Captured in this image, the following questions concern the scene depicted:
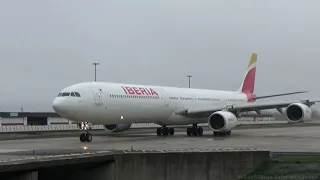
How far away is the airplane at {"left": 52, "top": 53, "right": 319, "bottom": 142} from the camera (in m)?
26.9

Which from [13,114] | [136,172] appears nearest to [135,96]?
[136,172]

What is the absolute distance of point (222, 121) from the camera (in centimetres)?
3297

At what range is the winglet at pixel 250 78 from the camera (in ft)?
151

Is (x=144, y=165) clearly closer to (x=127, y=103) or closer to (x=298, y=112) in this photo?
(x=127, y=103)

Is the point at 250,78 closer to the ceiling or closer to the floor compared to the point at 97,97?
closer to the ceiling

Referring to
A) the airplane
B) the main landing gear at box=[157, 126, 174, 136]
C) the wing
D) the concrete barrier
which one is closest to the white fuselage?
the airplane

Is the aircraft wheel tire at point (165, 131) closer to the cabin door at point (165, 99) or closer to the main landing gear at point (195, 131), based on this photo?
the main landing gear at point (195, 131)

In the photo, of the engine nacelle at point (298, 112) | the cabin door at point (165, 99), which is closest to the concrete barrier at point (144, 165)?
the engine nacelle at point (298, 112)

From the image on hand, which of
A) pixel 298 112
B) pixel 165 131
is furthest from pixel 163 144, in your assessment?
pixel 298 112

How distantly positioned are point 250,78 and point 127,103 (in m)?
20.2

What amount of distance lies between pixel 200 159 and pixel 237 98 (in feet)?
95.8

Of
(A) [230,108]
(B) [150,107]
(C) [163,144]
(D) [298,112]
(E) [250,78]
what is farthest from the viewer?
(E) [250,78]

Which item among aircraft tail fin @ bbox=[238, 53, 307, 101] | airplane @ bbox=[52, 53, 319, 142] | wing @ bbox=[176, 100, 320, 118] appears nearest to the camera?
airplane @ bbox=[52, 53, 319, 142]

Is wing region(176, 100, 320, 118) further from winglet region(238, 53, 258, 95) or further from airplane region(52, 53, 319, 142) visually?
winglet region(238, 53, 258, 95)
